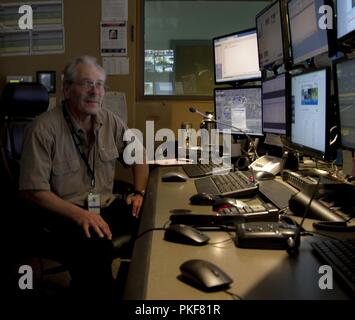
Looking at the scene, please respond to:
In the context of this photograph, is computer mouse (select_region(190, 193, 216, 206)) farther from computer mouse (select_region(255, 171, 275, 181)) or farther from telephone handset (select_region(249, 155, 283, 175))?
telephone handset (select_region(249, 155, 283, 175))

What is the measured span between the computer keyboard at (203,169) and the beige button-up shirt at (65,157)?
1.23 feet

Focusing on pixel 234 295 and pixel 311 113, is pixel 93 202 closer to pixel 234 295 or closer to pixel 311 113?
pixel 311 113

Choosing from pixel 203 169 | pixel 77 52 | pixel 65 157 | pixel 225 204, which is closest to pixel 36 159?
pixel 65 157

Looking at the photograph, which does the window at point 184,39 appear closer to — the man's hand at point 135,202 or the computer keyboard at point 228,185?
the man's hand at point 135,202

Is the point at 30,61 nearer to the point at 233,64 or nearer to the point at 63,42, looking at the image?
the point at 63,42

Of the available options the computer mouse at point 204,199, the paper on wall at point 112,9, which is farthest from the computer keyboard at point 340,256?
the paper on wall at point 112,9


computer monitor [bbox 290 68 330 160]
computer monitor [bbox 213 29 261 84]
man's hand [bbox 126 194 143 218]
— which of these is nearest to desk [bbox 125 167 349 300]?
computer monitor [bbox 290 68 330 160]

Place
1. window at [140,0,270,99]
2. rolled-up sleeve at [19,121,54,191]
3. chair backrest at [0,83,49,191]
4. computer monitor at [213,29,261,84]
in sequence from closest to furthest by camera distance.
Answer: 1. rolled-up sleeve at [19,121,54,191]
2. chair backrest at [0,83,49,191]
3. computer monitor at [213,29,261,84]
4. window at [140,0,270,99]

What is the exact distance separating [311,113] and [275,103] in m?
0.45

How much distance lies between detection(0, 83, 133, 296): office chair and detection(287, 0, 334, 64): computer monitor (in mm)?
1062

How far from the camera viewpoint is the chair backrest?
2.25m

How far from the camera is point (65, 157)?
1988 millimetres

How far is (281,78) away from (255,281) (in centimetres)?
131

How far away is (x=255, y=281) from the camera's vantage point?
80cm
